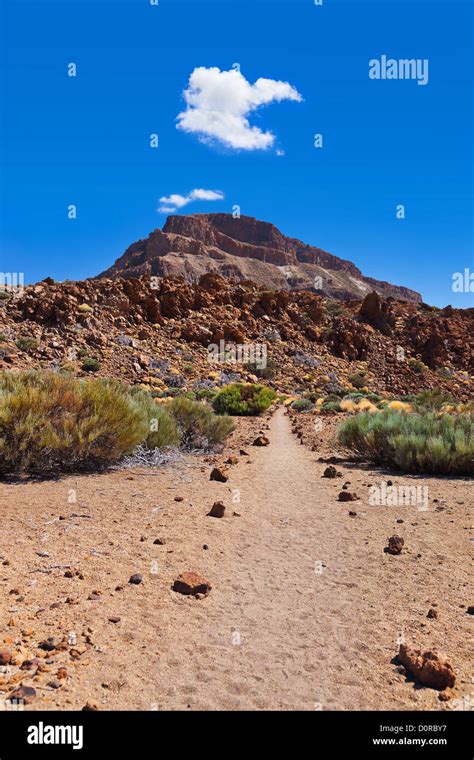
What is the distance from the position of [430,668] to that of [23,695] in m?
2.09

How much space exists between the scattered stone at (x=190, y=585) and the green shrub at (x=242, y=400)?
15073 mm

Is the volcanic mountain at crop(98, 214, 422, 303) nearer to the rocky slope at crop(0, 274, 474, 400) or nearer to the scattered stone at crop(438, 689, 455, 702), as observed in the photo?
the rocky slope at crop(0, 274, 474, 400)

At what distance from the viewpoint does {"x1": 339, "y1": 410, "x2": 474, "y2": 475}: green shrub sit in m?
8.58

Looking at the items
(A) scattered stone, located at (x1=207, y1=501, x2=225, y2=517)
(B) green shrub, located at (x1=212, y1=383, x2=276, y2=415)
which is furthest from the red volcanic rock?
(A) scattered stone, located at (x1=207, y1=501, x2=225, y2=517)

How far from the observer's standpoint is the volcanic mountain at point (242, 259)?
10500cm

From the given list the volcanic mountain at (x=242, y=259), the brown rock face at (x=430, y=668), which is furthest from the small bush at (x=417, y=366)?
the volcanic mountain at (x=242, y=259)

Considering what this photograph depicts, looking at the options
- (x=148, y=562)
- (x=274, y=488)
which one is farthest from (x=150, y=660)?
(x=274, y=488)

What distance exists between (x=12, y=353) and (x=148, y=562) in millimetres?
21105

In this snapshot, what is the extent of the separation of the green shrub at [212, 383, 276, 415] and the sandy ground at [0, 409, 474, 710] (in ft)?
40.9

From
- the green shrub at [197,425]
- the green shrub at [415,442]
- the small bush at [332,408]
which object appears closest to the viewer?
the green shrub at [415,442]

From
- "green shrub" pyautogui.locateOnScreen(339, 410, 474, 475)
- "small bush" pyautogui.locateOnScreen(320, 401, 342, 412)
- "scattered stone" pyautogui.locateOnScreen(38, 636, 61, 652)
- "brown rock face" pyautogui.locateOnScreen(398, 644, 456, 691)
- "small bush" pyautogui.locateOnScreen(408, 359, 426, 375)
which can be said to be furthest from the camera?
"small bush" pyautogui.locateOnScreen(408, 359, 426, 375)

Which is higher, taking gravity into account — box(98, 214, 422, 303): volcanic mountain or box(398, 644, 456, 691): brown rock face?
box(98, 214, 422, 303): volcanic mountain

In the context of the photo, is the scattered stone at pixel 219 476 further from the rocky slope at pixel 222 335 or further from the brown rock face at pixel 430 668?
the rocky slope at pixel 222 335

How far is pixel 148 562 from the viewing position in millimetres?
4348
